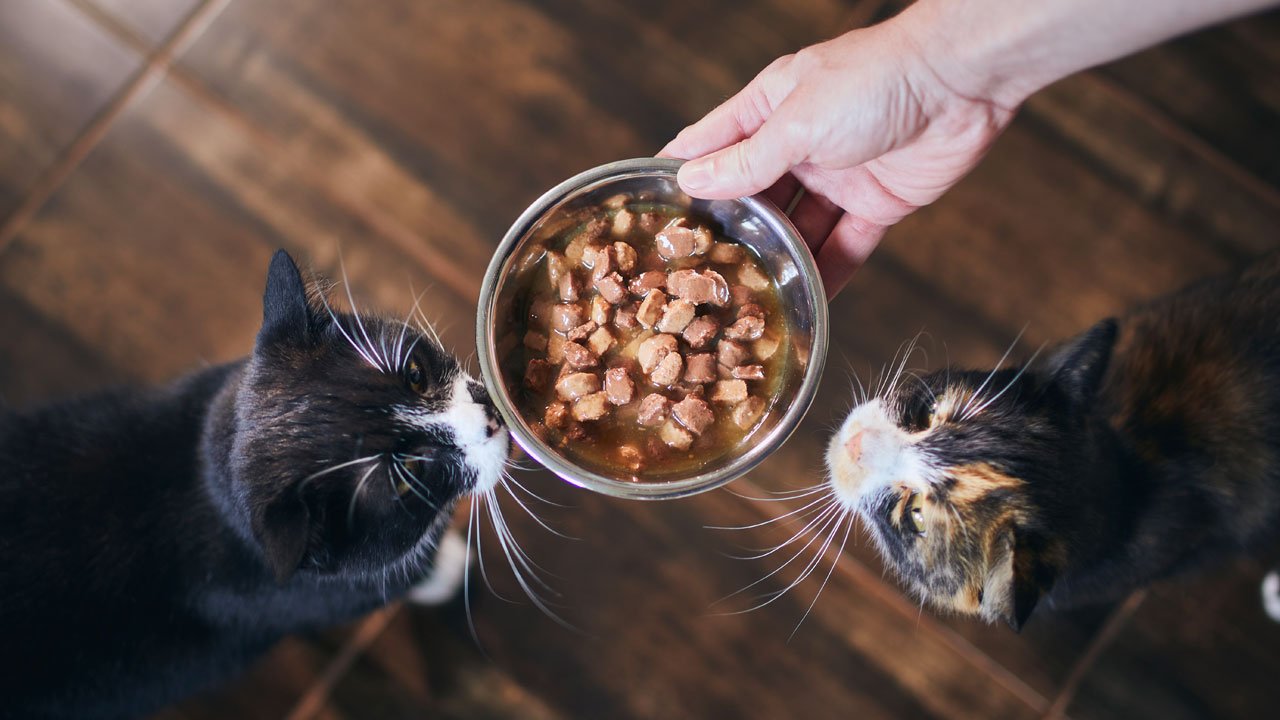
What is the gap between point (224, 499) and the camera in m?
1.39

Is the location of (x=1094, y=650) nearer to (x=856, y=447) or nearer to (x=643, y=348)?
(x=856, y=447)

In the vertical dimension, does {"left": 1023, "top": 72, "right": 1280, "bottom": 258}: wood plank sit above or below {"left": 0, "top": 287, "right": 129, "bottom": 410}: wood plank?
above

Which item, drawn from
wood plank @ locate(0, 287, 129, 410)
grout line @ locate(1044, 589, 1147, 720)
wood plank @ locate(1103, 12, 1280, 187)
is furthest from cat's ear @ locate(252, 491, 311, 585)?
wood plank @ locate(1103, 12, 1280, 187)

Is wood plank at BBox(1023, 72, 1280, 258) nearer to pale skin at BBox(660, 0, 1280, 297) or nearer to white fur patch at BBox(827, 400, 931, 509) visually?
pale skin at BBox(660, 0, 1280, 297)

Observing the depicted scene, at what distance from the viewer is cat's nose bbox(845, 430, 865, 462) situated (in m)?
1.38

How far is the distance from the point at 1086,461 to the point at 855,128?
66 centimetres

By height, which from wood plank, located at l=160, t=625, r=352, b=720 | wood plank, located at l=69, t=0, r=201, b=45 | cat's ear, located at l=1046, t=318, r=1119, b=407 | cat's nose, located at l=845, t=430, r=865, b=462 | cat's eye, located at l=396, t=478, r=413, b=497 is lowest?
wood plank, located at l=160, t=625, r=352, b=720

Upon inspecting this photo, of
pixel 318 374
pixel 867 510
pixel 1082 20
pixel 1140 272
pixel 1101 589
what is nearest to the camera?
pixel 1082 20

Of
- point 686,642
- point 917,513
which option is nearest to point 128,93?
point 686,642

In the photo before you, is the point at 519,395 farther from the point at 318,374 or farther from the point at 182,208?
the point at 182,208

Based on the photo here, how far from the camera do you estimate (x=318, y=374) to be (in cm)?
132

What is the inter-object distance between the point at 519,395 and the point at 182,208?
4.34ft

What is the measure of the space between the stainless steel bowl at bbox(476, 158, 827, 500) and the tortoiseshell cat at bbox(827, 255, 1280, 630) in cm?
18

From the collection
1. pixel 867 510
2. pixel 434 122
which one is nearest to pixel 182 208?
pixel 434 122
